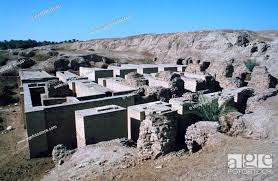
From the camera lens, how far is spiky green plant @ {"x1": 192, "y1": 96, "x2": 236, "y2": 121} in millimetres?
10328

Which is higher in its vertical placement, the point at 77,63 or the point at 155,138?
the point at 77,63

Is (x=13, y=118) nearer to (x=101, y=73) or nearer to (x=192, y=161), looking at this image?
(x=101, y=73)

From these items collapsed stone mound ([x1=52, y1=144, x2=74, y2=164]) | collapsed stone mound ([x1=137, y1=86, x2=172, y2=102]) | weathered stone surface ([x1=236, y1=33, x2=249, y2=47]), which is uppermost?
weathered stone surface ([x1=236, y1=33, x2=249, y2=47])

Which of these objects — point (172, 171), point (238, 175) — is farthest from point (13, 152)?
point (238, 175)

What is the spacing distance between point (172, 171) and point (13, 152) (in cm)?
713

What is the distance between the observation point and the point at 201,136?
7.69 m

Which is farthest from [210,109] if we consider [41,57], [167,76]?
[41,57]

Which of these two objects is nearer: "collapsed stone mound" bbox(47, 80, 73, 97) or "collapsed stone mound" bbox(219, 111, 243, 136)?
"collapsed stone mound" bbox(219, 111, 243, 136)

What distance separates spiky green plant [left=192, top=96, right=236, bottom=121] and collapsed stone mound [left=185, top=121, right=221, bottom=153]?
236cm

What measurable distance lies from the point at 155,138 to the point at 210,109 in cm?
439
